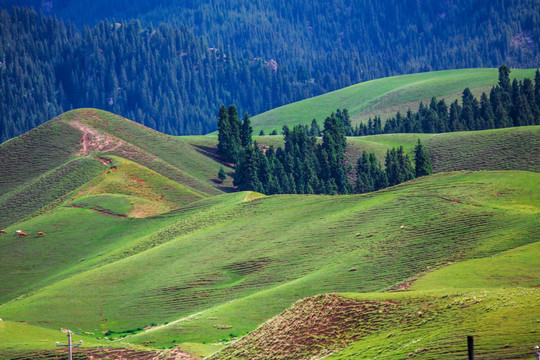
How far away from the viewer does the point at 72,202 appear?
13538 cm

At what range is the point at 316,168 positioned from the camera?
17525 centimetres

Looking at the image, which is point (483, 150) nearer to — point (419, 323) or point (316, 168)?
point (316, 168)

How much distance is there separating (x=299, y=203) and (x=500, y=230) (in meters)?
37.3

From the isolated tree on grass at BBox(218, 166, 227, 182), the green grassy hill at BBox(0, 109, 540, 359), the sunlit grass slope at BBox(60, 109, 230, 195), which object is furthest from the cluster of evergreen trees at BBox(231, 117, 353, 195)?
the green grassy hill at BBox(0, 109, 540, 359)

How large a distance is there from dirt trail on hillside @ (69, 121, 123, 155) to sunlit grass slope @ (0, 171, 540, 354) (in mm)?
56511

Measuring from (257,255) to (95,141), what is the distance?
310ft

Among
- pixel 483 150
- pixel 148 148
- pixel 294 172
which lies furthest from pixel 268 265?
pixel 148 148

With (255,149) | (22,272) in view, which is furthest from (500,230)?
(255,149)

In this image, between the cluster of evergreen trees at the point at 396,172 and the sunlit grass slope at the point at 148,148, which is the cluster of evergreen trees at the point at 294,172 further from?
the sunlit grass slope at the point at 148,148

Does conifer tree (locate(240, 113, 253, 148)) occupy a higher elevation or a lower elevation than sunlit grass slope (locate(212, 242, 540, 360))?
higher

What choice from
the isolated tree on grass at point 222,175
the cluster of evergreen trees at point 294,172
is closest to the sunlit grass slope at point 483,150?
the cluster of evergreen trees at point 294,172

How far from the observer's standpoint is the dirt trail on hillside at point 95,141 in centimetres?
17175

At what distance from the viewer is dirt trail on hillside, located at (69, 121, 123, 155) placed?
172 meters

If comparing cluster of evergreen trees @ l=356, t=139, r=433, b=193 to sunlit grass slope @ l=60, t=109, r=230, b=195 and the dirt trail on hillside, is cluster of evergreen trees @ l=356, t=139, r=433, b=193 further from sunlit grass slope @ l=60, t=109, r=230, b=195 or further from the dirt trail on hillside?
the dirt trail on hillside
